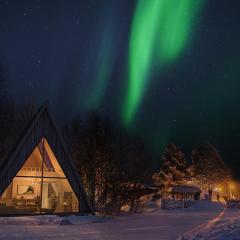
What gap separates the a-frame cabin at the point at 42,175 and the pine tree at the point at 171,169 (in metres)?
37.1

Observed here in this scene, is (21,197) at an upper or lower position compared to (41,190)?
lower

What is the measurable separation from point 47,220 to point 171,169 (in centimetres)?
4294

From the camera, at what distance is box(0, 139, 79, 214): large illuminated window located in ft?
81.8

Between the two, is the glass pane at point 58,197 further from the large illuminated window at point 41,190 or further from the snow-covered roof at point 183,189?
the snow-covered roof at point 183,189

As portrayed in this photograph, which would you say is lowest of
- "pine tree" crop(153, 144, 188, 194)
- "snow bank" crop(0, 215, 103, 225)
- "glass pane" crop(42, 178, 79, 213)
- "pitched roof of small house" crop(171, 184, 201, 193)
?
"snow bank" crop(0, 215, 103, 225)

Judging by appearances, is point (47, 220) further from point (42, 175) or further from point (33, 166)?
point (33, 166)

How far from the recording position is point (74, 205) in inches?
1004

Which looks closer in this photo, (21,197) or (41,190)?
(41,190)

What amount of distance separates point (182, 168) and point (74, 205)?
4138cm

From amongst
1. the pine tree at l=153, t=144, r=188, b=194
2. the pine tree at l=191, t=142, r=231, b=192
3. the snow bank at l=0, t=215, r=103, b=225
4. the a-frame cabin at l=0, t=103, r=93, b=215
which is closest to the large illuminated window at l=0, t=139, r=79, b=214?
the a-frame cabin at l=0, t=103, r=93, b=215

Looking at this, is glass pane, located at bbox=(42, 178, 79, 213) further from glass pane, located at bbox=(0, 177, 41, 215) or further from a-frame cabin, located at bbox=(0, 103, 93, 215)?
glass pane, located at bbox=(0, 177, 41, 215)

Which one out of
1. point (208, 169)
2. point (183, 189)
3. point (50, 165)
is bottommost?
point (183, 189)

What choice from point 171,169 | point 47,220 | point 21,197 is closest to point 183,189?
point 171,169

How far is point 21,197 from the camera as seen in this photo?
27.1m
